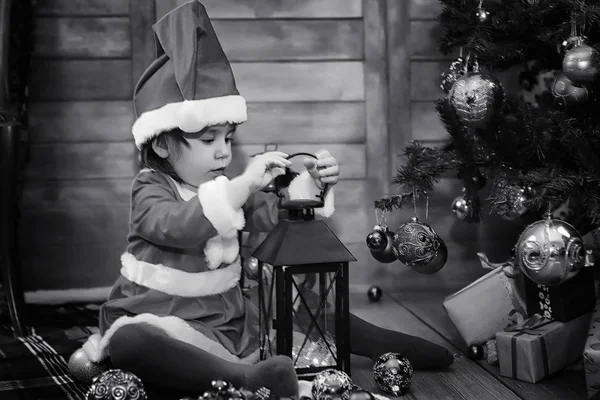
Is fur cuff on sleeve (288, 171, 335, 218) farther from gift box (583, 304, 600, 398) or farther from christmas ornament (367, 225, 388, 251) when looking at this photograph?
gift box (583, 304, 600, 398)

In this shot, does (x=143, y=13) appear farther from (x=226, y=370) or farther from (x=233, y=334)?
(x=226, y=370)

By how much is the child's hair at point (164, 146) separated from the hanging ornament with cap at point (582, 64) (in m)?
0.76

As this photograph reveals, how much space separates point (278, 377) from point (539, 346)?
1.79 feet

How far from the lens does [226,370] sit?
1.29m

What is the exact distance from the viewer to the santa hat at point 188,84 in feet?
4.69

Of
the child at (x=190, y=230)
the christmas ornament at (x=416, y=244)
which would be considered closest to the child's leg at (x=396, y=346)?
the child at (x=190, y=230)

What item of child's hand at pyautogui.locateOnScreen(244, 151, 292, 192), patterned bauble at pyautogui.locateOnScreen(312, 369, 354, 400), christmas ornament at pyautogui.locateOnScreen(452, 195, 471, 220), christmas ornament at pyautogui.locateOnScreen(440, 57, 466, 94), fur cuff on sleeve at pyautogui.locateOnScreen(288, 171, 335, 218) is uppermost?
christmas ornament at pyautogui.locateOnScreen(440, 57, 466, 94)

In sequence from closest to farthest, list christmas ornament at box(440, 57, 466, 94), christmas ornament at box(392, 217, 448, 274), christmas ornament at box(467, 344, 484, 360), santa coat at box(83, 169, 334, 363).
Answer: santa coat at box(83, 169, 334, 363)
christmas ornament at box(467, 344, 484, 360)
christmas ornament at box(392, 217, 448, 274)
christmas ornament at box(440, 57, 466, 94)

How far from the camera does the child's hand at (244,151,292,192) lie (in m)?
1.35

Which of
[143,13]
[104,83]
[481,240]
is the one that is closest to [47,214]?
[104,83]

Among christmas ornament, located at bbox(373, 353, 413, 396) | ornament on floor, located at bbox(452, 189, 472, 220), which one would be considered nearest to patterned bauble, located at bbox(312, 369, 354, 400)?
christmas ornament, located at bbox(373, 353, 413, 396)

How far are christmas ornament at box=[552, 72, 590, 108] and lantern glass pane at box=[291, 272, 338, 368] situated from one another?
614mm

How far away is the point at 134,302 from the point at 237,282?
22 cm

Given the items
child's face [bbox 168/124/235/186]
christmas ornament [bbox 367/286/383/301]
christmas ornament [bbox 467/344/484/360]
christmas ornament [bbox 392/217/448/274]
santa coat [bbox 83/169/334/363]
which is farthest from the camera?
christmas ornament [bbox 367/286/383/301]
